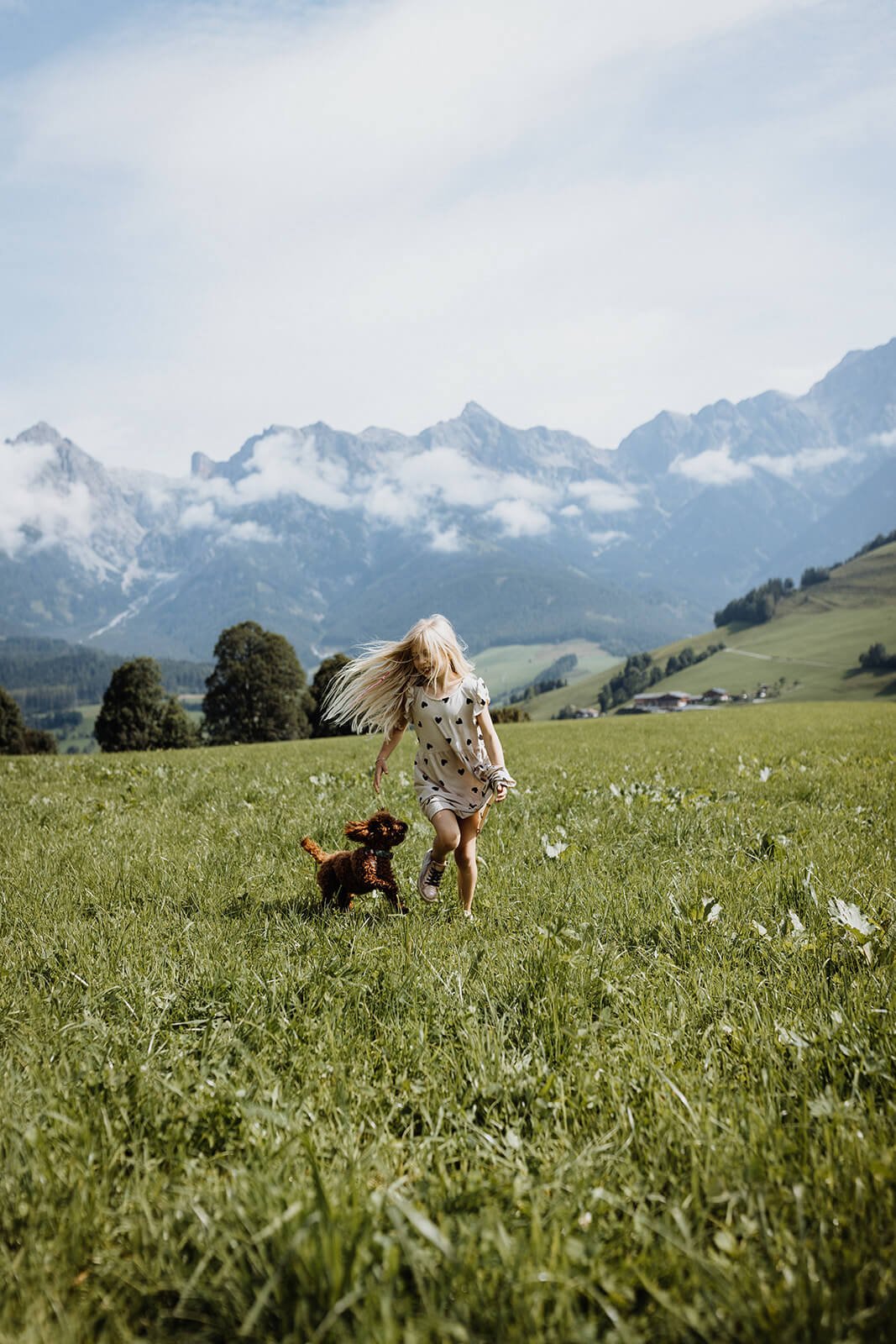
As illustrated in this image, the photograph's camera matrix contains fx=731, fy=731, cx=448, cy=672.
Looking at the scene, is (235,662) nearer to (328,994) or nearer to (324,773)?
(324,773)

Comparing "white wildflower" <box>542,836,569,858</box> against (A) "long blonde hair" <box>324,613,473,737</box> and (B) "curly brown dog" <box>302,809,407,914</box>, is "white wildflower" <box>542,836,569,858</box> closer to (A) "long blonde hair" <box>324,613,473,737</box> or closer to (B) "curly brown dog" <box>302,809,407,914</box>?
(B) "curly brown dog" <box>302,809,407,914</box>

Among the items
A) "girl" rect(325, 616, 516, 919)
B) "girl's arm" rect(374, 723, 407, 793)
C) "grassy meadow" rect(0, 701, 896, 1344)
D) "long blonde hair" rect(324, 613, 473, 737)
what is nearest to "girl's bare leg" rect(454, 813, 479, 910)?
"girl" rect(325, 616, 516, 919)

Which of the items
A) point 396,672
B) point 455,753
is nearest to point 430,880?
point 455,753

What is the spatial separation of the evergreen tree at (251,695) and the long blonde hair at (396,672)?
6599 centimetres

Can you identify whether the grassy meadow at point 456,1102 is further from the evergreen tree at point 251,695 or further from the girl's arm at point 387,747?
the evergreen tree at point 251,695

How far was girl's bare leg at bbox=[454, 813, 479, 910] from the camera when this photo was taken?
5.89 m

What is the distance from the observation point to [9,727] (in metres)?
79.1

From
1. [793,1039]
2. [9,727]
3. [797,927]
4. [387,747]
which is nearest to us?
[793,1039]

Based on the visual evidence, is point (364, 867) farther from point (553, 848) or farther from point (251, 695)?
point (251, 695)

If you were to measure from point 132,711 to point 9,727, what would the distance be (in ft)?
72.4

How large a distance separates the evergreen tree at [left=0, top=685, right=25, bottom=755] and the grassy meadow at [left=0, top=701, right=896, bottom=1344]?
83274 millimetres

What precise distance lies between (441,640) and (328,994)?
131 inches

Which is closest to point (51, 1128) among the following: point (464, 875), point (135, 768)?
point (464, 875)

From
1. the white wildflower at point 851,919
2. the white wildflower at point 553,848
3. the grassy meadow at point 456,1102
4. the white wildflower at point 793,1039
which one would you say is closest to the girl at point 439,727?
the grassy meadow at point 456,1102
